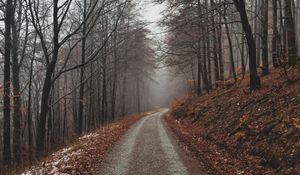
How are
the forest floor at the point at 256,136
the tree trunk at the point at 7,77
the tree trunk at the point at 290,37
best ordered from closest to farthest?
the forest floor at the point at 256,136 < the tree trunk at the point at 7,77 < the tree trunk at the point at 290,37

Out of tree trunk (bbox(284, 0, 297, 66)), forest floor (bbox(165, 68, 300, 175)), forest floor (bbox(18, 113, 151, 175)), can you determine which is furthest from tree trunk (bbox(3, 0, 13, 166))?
tree trunk (bbox(284, 0, 297, 66))

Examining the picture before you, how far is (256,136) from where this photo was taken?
29.7 ft

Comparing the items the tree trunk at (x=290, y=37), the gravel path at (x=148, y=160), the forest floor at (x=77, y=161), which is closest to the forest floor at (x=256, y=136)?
the gravel path at (x=148, y=160)

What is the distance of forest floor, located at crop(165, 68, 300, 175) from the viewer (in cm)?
728

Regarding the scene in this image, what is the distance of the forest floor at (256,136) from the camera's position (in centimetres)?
728

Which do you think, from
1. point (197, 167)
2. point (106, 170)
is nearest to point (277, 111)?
point (197, 167)

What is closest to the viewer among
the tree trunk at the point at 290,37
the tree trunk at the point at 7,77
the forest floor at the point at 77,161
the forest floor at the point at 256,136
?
the forest floor at the point at 256,136

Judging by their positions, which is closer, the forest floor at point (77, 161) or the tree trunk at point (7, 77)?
the forest floor at point (77, 161)

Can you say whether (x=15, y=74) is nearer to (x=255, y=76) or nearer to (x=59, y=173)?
(x=59, y=173)

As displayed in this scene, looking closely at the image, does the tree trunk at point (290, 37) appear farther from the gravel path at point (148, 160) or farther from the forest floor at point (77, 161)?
the forest floor at point (77, 161)

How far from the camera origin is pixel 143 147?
36.7 feet

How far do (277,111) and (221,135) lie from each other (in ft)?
→ 9.24

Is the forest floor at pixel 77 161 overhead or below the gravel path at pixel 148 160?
overhead

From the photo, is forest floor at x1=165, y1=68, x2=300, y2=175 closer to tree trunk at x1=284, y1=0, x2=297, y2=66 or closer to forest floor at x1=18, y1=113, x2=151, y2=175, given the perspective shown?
tree trunk at x1=284, y1=0, x2=297, y2=66
